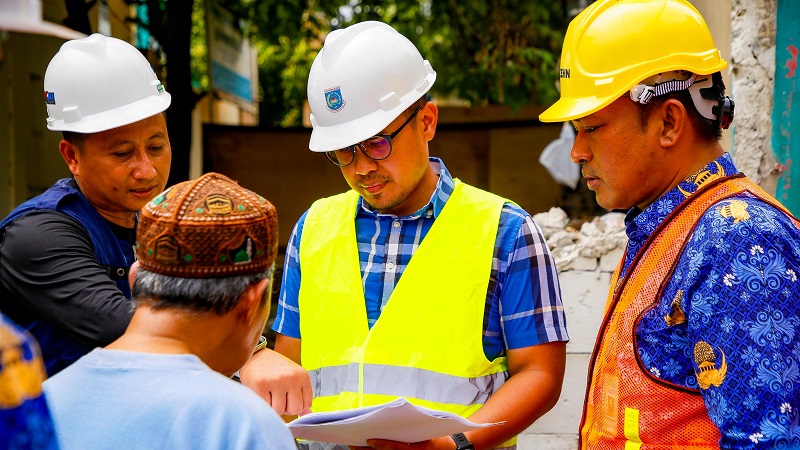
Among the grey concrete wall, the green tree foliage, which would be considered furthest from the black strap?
the green tree foliage

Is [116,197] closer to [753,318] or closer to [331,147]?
[331,147]

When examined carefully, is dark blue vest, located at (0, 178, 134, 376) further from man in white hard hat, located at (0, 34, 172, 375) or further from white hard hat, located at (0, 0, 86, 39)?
white hard hat, located at (0, 0, 86, 39)

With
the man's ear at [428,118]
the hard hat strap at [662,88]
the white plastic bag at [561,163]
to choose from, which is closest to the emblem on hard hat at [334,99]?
the man's ear at [428,118]

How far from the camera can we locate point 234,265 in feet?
6.00

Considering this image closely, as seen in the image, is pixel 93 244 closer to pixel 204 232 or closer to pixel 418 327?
pixel 418 327

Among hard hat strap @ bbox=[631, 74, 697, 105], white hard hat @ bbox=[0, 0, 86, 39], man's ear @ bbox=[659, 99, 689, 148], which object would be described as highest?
white hard hat @ bbox=[0, 0, 86, 39]

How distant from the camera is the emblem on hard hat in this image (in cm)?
304

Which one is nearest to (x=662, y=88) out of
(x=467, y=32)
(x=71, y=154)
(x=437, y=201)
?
(x=437, y=201)

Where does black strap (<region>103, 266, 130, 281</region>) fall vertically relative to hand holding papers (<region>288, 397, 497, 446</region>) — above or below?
above

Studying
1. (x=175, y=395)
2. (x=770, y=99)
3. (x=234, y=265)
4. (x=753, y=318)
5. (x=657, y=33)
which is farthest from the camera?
(x=770, y=99)

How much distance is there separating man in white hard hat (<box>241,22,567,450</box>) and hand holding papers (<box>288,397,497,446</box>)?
0.12 meters

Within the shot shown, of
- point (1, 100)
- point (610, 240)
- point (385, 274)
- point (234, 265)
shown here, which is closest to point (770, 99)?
point (610, 240)

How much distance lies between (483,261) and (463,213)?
20 centimetres

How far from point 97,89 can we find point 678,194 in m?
1.92
